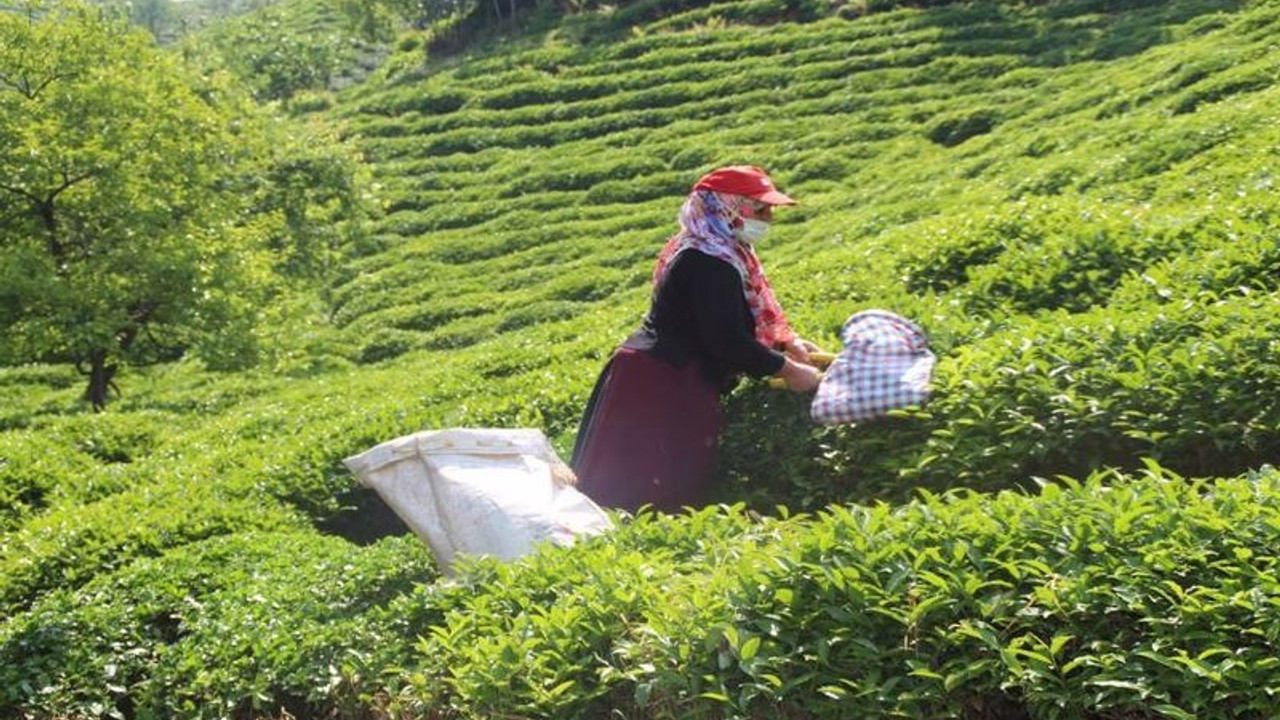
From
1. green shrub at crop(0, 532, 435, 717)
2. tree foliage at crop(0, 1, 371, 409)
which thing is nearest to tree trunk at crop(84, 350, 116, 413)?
tree foliage at crop(0, 1, 371, 409)

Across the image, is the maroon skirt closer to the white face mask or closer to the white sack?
the white sack

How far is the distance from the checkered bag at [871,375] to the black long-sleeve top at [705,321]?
296 mm

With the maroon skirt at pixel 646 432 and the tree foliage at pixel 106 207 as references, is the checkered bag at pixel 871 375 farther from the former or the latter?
the tree foliage at pixel 106 207

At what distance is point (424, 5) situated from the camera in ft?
182

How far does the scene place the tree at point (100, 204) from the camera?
1584cm

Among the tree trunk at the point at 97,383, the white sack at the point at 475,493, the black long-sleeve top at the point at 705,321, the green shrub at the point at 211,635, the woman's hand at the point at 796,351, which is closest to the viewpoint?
the green shrub at the point at 211,635

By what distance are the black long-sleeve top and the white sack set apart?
2.48 ft

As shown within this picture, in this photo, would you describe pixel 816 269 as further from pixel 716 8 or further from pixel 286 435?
pixel 716 8

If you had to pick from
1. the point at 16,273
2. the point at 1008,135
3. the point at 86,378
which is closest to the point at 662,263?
the point at 16,273

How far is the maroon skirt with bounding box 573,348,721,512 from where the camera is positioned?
612 centimetres

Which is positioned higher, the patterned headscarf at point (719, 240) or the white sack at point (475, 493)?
the patterned headscarf at point (719, 240)

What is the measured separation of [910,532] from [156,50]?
17423 mm

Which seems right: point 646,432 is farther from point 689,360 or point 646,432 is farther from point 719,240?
point 719,240

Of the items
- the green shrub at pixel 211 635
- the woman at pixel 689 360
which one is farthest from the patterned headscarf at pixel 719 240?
the green shrub at pixel 211 635
